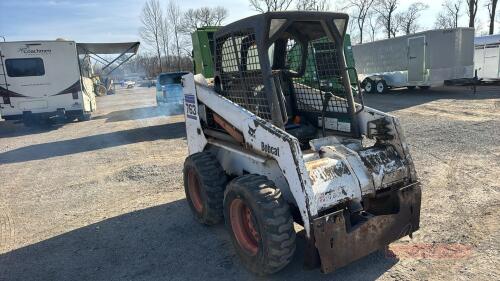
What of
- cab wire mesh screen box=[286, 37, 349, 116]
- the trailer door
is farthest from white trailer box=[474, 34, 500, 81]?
cab wire mesh screen box=[286, 37, 349, 116]

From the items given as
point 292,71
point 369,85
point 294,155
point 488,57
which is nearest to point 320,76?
point 292,71

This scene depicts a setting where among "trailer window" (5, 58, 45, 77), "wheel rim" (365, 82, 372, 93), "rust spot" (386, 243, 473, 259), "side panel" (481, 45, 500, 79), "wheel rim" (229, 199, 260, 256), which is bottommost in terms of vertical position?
"rust spot" (386, 243, 473, 259)

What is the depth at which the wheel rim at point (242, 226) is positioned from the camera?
12.7ft

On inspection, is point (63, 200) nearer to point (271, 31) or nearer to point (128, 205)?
point (128, 205)

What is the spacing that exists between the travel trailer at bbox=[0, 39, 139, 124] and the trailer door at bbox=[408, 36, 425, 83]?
1370 centimetres

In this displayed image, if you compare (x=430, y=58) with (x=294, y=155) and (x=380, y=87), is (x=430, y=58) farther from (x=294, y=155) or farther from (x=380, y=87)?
(x=294, y=155)

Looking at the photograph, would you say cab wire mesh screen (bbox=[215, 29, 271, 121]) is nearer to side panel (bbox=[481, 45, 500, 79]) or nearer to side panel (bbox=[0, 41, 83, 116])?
side panel (bbox=[0, 41, 83, 116])

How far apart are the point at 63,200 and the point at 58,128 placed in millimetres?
9454

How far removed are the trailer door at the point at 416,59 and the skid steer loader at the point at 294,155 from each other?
14115 millimetres

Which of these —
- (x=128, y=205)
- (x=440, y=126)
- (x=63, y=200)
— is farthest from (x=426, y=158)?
(x=63, y=200)

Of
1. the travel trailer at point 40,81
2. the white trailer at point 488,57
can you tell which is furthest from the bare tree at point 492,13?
the travel trailer at point 40,81

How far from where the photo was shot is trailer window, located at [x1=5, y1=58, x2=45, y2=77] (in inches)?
541

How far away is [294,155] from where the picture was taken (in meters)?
3.31

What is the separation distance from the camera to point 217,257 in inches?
165
